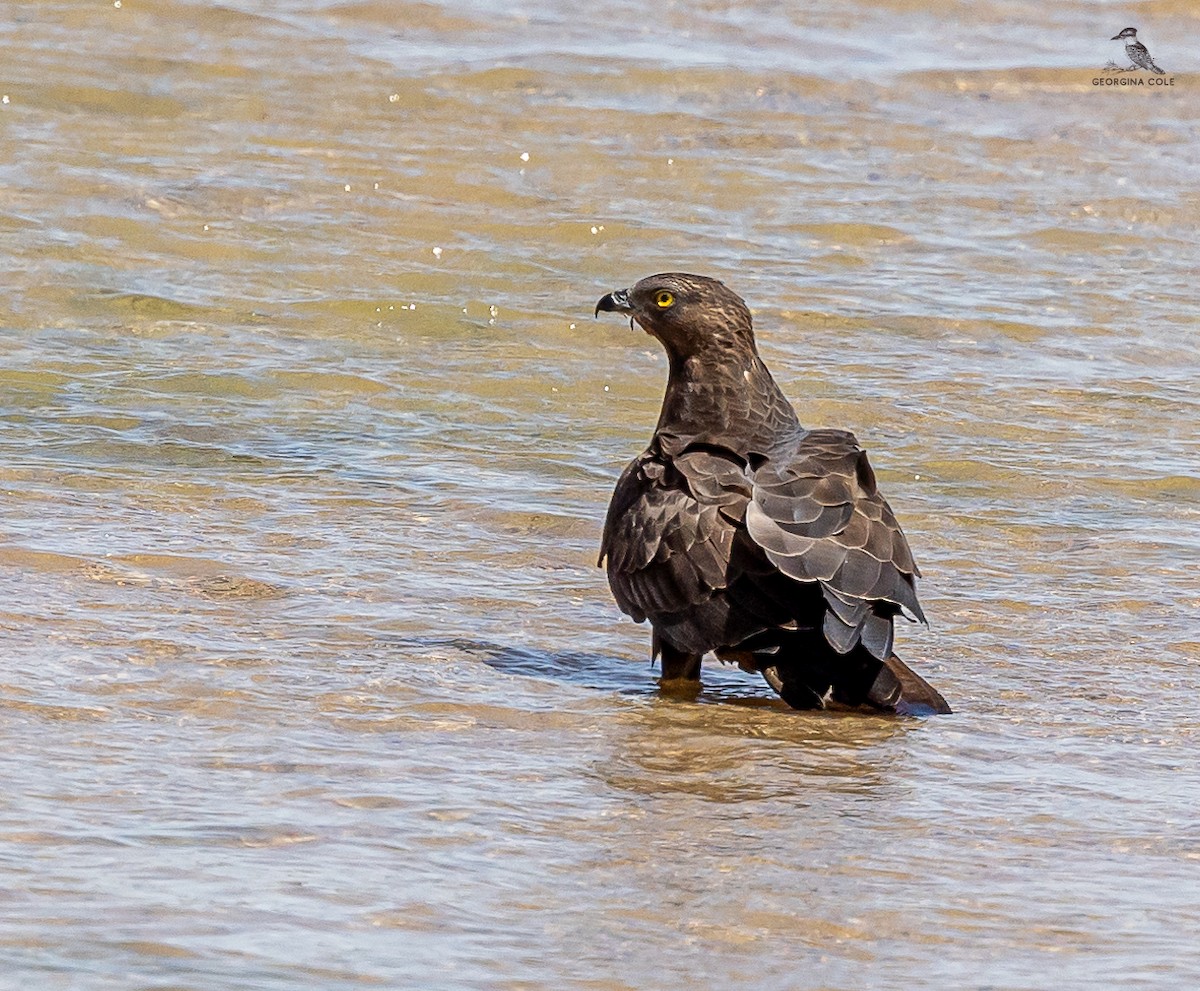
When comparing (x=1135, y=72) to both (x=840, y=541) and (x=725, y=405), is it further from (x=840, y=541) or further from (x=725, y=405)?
(x=840, y=541)

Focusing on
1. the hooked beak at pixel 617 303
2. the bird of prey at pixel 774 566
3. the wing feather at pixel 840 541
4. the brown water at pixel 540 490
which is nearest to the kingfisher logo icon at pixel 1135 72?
the brown water at pixel 540 490

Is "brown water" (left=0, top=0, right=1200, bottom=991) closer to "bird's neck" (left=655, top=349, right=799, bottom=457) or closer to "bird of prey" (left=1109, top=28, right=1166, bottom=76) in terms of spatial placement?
"bird of prey" (left=1109, top=28, right=1166, bottom=76)

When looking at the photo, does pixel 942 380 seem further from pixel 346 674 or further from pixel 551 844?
pixel 551 844

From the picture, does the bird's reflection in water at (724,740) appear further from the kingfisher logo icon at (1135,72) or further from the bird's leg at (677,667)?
the kingfisher logo icon at (1135,72)

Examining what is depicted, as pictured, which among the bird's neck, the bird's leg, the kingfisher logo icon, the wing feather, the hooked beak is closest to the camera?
the wing feather

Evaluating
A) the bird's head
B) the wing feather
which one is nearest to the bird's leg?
the wing feather

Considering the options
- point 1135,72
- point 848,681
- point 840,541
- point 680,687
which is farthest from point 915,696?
point 1135,72

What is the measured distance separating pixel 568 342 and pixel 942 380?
5.48 ft

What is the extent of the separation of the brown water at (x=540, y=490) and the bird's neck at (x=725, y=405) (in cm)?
64

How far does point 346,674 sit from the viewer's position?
18.0 feet

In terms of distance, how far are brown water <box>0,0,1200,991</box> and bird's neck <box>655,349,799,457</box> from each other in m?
0.64

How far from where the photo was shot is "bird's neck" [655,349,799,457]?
20.1 feet

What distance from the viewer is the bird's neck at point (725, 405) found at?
20.1 feet

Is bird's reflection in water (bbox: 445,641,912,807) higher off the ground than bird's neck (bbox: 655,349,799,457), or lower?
lower
